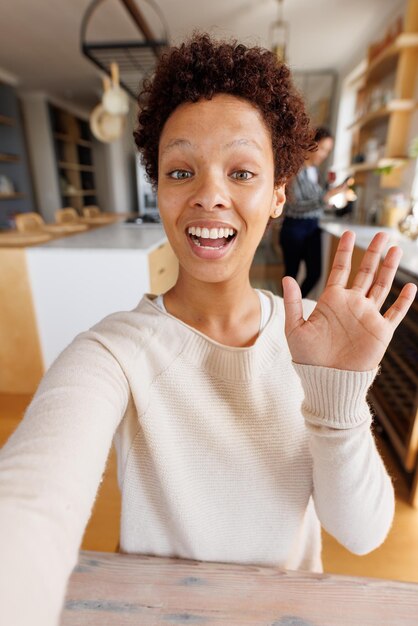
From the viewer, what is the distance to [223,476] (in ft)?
2.09

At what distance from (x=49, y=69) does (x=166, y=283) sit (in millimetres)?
4310

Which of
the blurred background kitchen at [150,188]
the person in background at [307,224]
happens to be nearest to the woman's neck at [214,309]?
the blurred background kitchen at [150,188]

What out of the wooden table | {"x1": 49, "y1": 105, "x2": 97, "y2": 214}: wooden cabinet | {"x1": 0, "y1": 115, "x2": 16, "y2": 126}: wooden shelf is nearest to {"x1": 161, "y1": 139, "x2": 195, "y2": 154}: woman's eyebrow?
the wooden table

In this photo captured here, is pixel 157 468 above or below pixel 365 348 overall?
below

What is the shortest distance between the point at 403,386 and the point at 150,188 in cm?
146

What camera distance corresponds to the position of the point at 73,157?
7414mm

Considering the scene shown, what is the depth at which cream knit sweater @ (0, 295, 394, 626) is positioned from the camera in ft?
1.69

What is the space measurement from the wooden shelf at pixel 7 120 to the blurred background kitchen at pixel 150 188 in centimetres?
5

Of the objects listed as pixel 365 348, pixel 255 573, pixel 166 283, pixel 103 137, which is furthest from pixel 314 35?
pixel 255 573

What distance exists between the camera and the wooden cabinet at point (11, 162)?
5293 mm

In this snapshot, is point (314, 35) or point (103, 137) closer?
point (103, 137)

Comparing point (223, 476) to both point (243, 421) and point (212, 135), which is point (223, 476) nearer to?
point (243, 421)

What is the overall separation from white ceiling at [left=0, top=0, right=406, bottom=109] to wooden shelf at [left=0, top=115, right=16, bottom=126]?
734 millimetres

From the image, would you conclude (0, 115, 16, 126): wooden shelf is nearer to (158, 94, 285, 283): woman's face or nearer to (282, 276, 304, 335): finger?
(158, 94, 285, 283): woman's face
